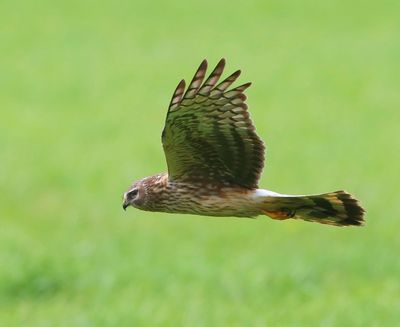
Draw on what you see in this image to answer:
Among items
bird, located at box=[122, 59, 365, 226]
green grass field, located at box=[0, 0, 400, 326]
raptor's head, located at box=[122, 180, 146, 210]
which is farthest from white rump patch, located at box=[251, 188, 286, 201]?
green grass field, located at box=[0, 0, 400, 326]

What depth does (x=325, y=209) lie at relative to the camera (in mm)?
5137

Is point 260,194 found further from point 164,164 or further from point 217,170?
point 164,164

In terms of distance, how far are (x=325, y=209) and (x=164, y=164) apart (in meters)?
11.2

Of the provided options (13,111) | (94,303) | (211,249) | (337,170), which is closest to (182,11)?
(13,111)

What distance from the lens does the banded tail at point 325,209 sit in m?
5.08

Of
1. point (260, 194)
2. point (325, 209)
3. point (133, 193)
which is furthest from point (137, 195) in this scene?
point (325, 209)

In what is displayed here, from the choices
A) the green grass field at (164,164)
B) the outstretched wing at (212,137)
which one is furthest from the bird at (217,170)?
the green grass field at (164,164)

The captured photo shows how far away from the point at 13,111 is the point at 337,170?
5988mm

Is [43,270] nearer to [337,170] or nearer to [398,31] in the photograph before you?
[337,170]

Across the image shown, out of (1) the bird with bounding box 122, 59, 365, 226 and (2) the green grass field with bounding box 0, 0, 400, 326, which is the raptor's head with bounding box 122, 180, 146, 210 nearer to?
(1) the bird with bounding box 122, 59, 365, 226

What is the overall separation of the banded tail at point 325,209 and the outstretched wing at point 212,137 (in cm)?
19

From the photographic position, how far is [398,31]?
27359mm

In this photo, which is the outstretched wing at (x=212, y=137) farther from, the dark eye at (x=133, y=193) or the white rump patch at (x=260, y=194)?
the dark eye at (x=133, y=193)

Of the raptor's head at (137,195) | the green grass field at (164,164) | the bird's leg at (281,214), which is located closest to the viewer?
the bird's leg at (281,214)
